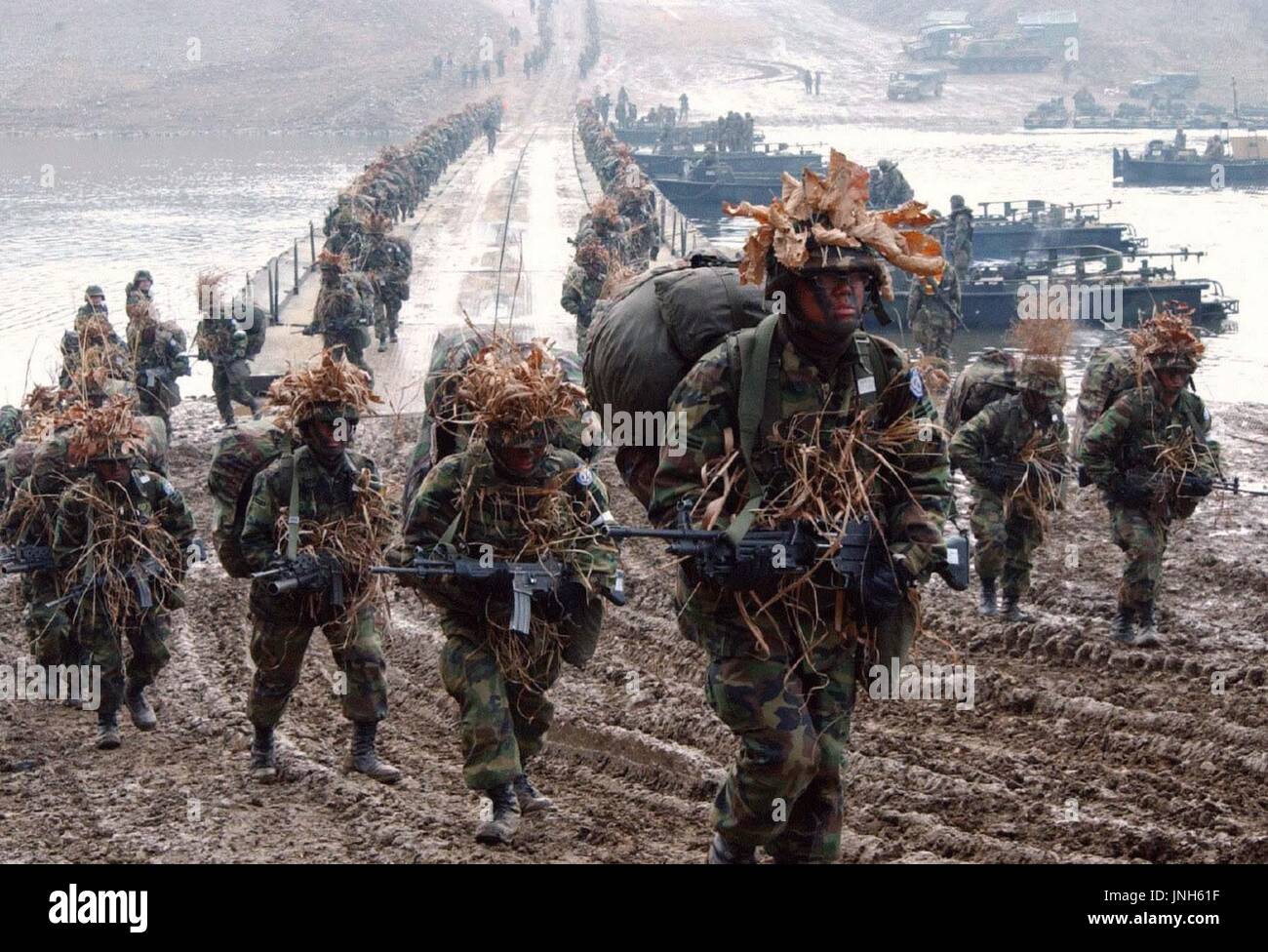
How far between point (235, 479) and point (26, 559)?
145 centimetres

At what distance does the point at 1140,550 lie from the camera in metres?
10.5

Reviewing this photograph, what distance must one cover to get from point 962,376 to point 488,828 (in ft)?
→ 18.3

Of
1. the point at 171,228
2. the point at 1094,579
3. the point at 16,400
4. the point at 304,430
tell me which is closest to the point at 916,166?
the point at 171,228

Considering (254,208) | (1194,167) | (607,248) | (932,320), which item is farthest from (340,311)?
(1194,167)

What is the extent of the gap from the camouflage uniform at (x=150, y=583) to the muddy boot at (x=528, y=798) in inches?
96.3

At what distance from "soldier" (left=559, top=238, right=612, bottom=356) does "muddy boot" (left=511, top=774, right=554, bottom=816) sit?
12.6 m

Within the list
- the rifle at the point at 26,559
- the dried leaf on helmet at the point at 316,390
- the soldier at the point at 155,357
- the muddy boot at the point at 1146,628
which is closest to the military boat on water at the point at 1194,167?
the soldier at the point at 155,357

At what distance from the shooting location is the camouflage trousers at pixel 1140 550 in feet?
34.3

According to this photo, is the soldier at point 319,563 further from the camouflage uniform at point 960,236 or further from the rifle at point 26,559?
the camouflage uniform at point 960,236

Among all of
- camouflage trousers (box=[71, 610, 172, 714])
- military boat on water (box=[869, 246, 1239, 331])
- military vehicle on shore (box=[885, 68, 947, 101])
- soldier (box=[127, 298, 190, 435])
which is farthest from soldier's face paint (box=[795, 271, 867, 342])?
military vehicle on shore (box=[885, 68, 947, 101])

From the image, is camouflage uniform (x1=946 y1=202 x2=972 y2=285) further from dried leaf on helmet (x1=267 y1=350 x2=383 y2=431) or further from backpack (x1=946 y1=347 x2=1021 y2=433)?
dried leaf on helmet (x1=267 y1=350 x2=383 y2=431)

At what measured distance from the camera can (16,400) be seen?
23703mm
